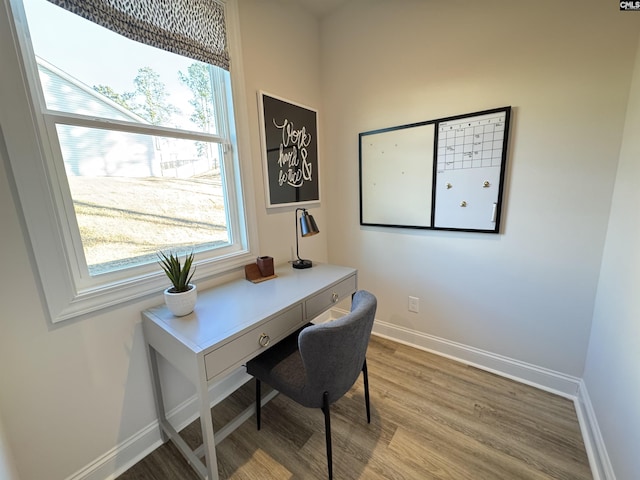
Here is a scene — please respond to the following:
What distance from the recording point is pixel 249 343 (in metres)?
1.13

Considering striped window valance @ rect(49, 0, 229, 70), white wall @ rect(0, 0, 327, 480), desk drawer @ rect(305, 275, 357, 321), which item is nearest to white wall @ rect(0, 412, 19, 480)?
white wall @ rect(0, 0, 327, 480)

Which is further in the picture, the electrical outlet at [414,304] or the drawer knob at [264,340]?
the electrical outlet at [414,304]

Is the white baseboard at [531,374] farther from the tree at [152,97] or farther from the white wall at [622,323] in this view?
the tree at [152,97]

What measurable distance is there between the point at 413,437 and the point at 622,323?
43.9 inches

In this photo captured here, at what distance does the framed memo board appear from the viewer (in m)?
1.64

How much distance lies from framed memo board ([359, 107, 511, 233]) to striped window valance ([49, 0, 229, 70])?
120 cm

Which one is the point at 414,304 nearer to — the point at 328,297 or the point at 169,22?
the point at 328,297

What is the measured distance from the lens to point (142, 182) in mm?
1332

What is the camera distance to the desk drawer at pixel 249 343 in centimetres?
101

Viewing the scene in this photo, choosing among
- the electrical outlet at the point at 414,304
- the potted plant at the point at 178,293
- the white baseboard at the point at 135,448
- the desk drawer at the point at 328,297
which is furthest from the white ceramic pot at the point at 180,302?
the electrical outlet at the point at 414,304

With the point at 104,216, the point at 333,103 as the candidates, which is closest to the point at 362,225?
the point at 333,103

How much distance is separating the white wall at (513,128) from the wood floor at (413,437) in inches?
14.0

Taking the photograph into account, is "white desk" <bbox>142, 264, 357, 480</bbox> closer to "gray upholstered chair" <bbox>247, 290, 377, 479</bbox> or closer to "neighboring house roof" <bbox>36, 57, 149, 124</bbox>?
"gray upholstered chair" <bbox>247, 290, 377, 479</bbox>

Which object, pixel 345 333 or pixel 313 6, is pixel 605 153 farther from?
pixel 313 6
